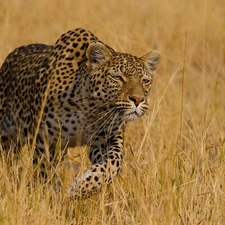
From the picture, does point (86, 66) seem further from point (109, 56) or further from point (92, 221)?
point (92, 221)

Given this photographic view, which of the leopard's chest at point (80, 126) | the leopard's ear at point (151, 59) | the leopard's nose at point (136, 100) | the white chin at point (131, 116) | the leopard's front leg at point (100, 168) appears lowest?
the leopard's front leg at point (100, 168)

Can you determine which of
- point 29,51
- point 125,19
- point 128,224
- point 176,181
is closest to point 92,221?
point 128,224

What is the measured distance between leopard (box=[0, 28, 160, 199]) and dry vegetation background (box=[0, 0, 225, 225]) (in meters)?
0.14

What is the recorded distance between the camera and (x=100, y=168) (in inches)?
242

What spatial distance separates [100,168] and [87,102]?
52cm

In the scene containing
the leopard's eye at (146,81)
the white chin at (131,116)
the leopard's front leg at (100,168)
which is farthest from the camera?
the leopard's eye at (146,81)

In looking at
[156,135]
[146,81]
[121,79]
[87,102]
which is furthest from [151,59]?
[156,135]

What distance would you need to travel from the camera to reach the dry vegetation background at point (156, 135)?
221 inches

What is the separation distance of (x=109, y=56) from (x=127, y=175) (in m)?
0.79

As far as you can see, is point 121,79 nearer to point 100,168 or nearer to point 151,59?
point 151,59

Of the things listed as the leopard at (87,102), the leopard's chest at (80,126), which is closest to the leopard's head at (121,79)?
the leopard at (87,102)

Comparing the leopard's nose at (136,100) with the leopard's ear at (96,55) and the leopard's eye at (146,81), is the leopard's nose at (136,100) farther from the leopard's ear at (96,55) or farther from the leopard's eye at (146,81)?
the leopard's ear at (96,55)

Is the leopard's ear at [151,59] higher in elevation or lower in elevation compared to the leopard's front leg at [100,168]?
higher

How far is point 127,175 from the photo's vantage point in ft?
21.5
